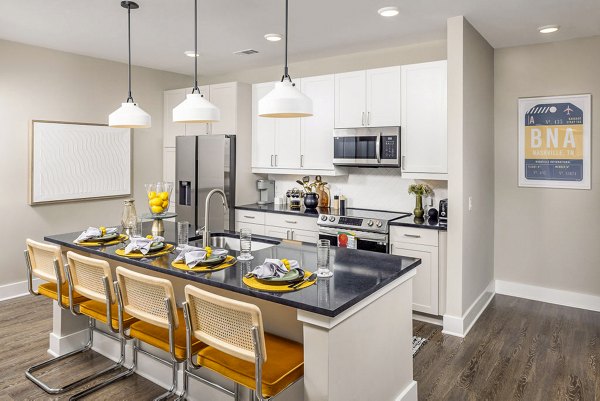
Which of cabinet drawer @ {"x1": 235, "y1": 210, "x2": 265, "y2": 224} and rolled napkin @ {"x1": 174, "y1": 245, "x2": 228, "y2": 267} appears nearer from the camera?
rolled napkin @ {"x1": 174, "y1": 245, "x2": 228, "y2": 267}

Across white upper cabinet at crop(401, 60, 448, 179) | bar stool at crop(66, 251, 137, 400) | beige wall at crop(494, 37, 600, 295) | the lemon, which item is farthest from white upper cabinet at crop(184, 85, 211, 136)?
beige wall at crop(494, 37, 600, 295)

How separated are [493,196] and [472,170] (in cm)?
100

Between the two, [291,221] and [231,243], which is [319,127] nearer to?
[291,221]

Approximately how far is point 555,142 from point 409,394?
3.14 metres

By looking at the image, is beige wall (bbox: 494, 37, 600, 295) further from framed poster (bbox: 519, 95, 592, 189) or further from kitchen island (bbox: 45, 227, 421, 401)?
kitchen island (bbox: 45, 227, 421, 401)

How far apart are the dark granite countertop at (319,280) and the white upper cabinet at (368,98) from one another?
196 cm

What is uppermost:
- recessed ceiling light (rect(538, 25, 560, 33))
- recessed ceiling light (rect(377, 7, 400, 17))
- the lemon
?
recessed ceiling light (rect(538, 25, 560, 33))

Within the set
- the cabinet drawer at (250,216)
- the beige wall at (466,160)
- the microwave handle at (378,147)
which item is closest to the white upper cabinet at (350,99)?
the microwave handle at (378,147)

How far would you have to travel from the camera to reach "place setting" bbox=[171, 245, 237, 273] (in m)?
2.29

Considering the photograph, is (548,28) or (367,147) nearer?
(548,28)

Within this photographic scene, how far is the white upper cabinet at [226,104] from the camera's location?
16.8 ft

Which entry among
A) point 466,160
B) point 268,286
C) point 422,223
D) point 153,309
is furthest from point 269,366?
point 466,160

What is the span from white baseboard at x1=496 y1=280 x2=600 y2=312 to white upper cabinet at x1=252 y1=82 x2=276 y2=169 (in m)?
2.93

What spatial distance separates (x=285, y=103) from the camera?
2.17 meters
